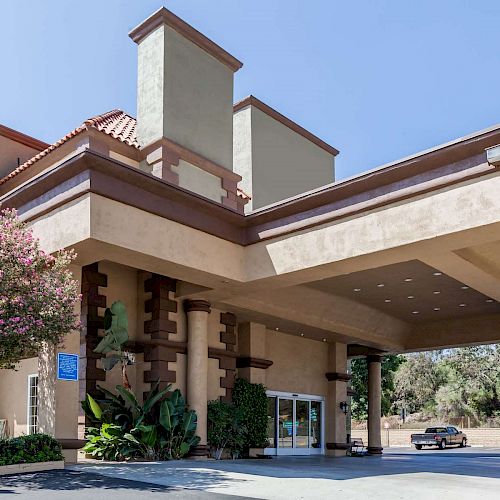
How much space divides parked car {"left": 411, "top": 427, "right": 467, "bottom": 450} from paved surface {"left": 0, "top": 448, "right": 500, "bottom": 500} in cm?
2832

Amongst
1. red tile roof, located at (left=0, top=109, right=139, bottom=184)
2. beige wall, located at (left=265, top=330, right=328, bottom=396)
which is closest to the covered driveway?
beige wall, located at (left=265, top=330, right=328, bottom=396)

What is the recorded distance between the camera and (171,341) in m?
19.3

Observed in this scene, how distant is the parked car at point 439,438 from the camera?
43.7 meters

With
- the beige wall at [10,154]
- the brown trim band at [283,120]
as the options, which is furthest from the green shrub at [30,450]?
the brown trim band at [283,120]

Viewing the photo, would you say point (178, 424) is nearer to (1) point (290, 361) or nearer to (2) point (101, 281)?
(2) point (101, 281)

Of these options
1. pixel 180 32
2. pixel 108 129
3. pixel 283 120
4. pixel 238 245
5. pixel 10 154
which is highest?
pixel 180 32

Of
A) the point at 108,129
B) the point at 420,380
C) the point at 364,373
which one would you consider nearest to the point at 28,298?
the point at 108,129

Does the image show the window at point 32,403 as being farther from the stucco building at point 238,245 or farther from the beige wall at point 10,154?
the beige wall at point 10,154

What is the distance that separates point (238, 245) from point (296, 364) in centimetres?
924

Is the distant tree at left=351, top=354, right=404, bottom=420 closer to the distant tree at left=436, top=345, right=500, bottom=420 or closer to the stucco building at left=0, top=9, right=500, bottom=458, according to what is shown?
the distant tree at left=436, top=345, right=500, bottom=420

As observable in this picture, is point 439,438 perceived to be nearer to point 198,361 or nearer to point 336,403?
point 336,403

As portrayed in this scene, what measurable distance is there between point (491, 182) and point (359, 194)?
301 centimetres

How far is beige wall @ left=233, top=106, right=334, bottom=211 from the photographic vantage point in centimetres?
2528

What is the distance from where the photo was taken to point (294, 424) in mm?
25500
